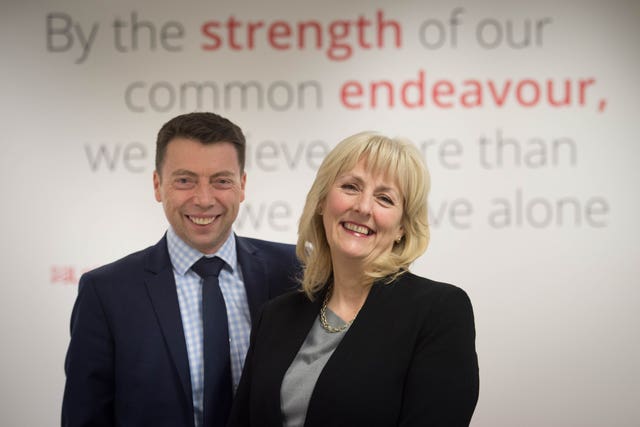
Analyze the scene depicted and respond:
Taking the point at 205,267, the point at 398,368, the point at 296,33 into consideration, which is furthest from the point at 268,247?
the point at 296,33

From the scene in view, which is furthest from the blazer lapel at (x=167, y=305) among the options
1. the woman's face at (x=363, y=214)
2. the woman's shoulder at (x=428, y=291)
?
the woman's shoulder at (x=428, y=291)

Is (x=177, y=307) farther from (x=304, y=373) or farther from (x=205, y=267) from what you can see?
(x=304, y=373)

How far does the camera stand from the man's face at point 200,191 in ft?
7.30

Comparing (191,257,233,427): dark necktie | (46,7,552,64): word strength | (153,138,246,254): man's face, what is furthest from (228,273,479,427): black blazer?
(46,7,552,64): word strength

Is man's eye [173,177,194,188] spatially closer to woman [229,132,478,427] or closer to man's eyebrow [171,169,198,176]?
man's eyebrow [171,169,198,176]

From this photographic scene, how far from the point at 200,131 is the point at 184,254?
0.38 meters

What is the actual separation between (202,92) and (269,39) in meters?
0.48

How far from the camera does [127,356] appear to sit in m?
2.11

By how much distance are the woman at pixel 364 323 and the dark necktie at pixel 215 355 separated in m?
0.13

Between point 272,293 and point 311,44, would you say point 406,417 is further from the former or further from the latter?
point 311,44

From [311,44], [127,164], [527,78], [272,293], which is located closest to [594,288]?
[527,78]

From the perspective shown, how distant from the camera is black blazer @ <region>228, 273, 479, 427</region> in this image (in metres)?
1.69

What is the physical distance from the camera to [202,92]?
13.4 ft

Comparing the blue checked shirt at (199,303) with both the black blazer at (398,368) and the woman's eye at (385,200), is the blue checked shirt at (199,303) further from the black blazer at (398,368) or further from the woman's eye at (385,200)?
the woman's eye at (385,200)
